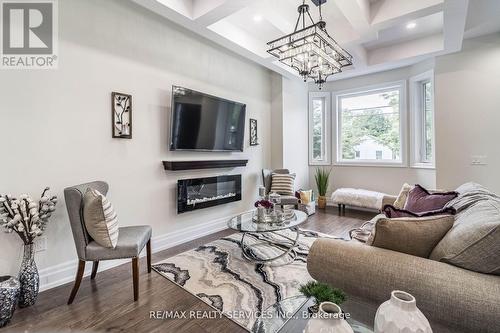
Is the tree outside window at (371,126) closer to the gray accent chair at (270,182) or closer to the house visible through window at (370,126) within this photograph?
the house visible through window at (370,126)

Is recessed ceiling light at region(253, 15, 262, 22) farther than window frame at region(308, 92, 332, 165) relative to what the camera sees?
No

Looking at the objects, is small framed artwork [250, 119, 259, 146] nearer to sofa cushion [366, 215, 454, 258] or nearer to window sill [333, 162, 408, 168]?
window sill [333, 162, 408, 168]

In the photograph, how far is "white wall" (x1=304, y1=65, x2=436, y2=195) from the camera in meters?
4.75

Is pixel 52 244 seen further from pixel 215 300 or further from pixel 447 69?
pixel 447 69

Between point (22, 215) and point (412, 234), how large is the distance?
9.44ft

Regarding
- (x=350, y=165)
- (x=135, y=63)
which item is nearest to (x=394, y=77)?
(x=350, y=165)

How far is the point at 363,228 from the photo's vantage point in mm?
2514

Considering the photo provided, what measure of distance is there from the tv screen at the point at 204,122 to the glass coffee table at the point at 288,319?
Answer: 2567 millimetres

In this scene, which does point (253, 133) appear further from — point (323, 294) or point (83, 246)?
point (323, 294)

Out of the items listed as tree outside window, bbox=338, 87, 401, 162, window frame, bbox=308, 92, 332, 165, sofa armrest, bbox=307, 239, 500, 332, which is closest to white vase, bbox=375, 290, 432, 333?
sofa armrest, bbox=307, 239, 500, 332

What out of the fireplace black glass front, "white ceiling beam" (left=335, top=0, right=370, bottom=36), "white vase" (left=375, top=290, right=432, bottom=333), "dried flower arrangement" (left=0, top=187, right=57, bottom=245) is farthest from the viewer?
the fireplace black glass front

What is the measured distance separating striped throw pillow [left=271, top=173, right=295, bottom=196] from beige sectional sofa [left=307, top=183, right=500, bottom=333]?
3158mm

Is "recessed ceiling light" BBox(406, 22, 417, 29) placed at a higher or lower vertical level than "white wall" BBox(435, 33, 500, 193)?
higher

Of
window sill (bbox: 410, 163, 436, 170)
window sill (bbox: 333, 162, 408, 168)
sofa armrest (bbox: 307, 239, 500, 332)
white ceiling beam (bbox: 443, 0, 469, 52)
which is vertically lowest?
sofa armrest (bbox: 307, 239, 500, 332)
